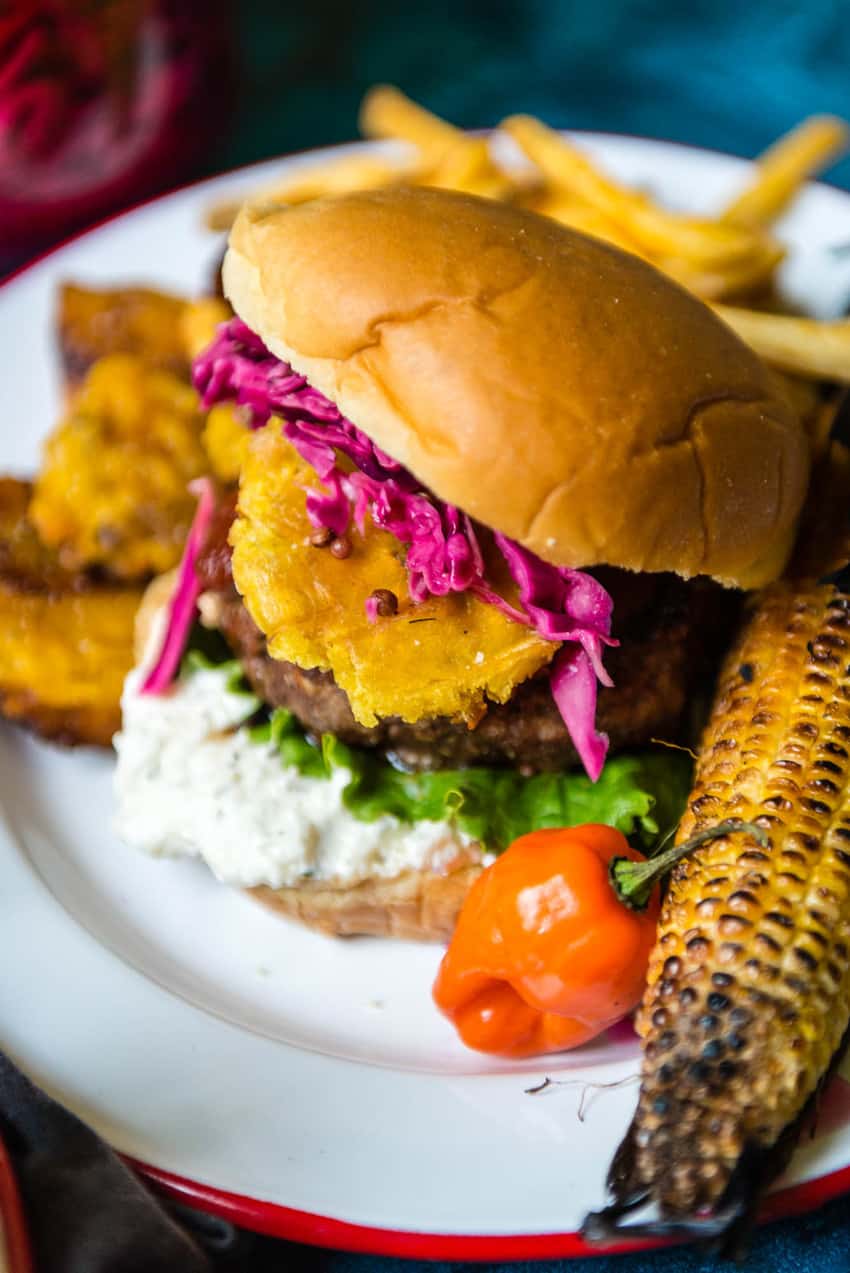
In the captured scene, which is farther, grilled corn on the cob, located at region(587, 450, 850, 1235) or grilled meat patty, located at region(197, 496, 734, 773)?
grilled meat patty, located at region(197, 496, 734, 773)

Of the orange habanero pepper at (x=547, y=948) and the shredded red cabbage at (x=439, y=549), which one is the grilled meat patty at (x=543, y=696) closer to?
the shredded red cabbage at (x=439, y=549)

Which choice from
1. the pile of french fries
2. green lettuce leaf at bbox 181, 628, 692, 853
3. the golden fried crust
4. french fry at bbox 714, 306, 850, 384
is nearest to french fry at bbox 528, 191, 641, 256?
the pile of french fries

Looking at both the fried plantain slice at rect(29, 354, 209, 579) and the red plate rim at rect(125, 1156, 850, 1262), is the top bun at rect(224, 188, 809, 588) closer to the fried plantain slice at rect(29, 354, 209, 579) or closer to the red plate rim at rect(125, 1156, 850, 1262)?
the fried plantain slice at rect(29, 354, 209, 579)

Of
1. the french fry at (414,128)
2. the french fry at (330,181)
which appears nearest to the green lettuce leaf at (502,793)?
the french fry at (330,181)

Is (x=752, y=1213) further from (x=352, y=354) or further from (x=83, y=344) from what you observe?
(x=83, y=344)

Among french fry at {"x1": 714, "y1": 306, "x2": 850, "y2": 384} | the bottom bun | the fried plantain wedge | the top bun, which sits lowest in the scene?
the bottom bun

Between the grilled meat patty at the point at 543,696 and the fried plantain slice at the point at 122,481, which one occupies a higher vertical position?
the fried plantain slice at the point at 122,481
